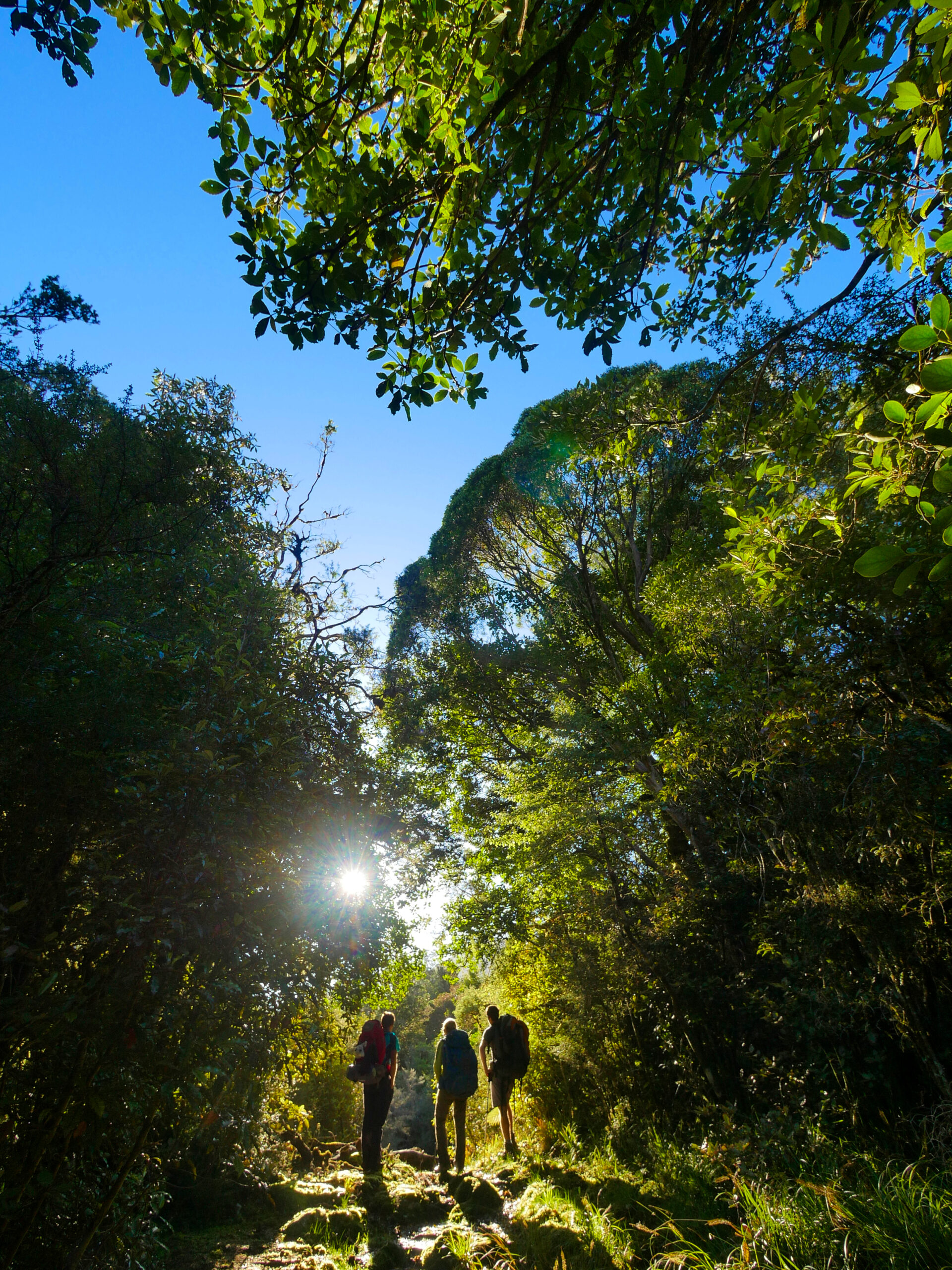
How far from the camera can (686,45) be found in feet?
7.73

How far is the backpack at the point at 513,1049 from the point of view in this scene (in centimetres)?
691

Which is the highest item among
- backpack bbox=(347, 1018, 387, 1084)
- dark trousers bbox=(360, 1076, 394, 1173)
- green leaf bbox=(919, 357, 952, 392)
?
green leaf bbox=(919, 357, 952, 392)

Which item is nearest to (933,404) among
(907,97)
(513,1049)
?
(907,97)

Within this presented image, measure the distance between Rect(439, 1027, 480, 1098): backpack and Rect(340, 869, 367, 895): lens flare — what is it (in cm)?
294

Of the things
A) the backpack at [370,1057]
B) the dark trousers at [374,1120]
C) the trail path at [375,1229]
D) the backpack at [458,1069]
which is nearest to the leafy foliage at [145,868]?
the trail path at [375,1229]

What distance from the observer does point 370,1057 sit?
5.98 m

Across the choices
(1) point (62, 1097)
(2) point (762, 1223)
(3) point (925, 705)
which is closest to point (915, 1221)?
(2) point (762, 1223)

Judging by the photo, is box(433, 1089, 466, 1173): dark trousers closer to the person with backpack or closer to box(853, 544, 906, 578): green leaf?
the person with backpack

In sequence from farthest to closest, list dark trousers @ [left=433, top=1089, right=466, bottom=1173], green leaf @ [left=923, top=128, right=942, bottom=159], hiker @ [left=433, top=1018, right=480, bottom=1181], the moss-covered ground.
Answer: hiker @ [left=433, top=1018, right=480, bottom=1181], dark trousers @ [left=433, top=1089, right=466, bottom=1173], the moss-covered ground, green leaf @ [left=923, top=128, right=942, bottom=159]

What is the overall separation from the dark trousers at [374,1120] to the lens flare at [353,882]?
114 inches

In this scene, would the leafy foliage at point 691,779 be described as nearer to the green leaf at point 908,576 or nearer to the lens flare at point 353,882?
the green leaf at point 908,576

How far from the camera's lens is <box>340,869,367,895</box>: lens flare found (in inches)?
170

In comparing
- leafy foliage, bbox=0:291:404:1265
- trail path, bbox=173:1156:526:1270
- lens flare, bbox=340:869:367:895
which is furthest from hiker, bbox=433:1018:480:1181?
lens flare, bbox=340:869:367:895

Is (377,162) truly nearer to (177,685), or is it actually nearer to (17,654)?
(177,685)
